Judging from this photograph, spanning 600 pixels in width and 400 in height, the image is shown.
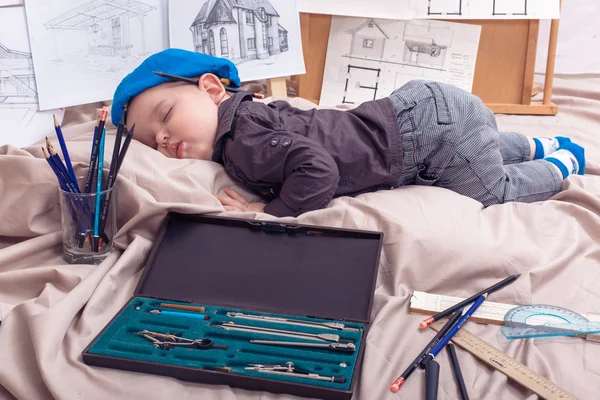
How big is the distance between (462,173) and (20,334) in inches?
37.8

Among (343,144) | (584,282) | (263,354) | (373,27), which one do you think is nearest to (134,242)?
(263,354)

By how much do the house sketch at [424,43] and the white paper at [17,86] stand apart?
A: 1.18 m

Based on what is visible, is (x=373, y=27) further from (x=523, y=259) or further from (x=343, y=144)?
(x=523, y=259)

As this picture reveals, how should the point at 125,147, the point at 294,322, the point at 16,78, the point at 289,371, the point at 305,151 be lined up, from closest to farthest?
1. the point at 289,371
2. the point at 294,322
3. the point at 125,147
4. the point at 305,151
5. the point at 16,78

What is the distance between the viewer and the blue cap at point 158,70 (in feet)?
4.76

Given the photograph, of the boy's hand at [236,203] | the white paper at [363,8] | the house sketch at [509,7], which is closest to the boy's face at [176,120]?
the boy's hand at [236,203]

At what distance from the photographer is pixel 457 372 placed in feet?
3.11

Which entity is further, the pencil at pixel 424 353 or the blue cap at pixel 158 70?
the blue cap at pixel 158 70

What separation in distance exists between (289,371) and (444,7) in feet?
5.26

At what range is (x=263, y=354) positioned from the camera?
957 millimetres

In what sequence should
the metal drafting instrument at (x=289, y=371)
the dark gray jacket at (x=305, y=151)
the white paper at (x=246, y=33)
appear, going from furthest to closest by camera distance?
the white paper at (x=246, y=33), the dark gray jacket at (x=305, y=151), the metal drafting instrument at (x=289, y=371)

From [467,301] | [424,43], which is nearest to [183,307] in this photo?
[467,301]

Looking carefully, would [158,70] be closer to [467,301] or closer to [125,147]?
[125,147]

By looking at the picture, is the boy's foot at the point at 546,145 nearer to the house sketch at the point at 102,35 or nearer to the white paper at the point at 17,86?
the house sketch at the point at 102,35
